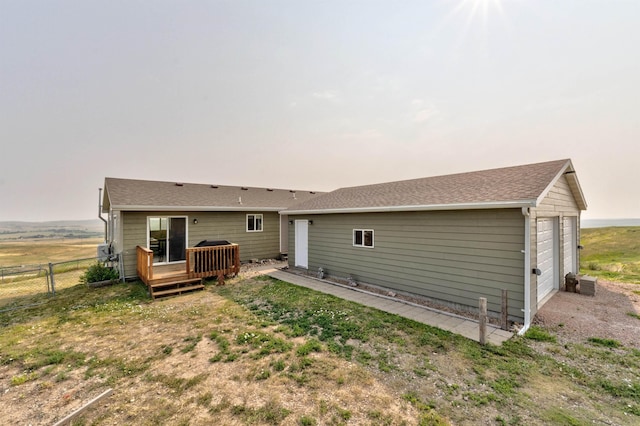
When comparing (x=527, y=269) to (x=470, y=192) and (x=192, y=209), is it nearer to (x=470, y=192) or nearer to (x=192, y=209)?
(x=470, y=192)

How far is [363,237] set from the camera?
8016 millimetres

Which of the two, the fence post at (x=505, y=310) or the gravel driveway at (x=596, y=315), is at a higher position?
the fence post at (x=505, y=310)

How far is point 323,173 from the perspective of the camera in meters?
18.8

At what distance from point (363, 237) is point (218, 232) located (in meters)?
6.73

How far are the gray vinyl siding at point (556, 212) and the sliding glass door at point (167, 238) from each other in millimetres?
11326

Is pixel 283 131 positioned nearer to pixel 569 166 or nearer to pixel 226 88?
pixel 226 88

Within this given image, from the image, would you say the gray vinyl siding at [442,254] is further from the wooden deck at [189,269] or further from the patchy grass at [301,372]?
the wooden deck at [189,269]

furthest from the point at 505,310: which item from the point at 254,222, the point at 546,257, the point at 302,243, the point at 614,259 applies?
the point at 614,259

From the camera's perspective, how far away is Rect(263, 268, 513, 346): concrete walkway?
4.68 meters

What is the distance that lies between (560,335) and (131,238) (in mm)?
12373

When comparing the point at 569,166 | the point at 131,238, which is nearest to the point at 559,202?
the point at 569,166

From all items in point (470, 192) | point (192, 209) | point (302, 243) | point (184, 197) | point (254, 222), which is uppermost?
point (184, 197)

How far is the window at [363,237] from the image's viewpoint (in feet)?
25.6

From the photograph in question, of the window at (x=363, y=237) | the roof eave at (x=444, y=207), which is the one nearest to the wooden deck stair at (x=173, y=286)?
the roof eave at (x=444, y=207)
